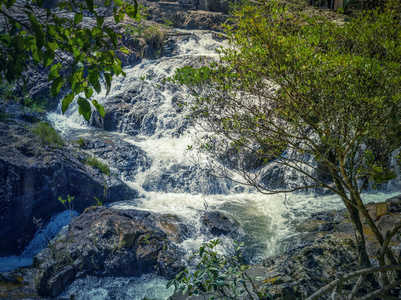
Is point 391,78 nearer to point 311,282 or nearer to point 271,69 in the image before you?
point 271,69

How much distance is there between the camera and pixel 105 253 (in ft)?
17.8

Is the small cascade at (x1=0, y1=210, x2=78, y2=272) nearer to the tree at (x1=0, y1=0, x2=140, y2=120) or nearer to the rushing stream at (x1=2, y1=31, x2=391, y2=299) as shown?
the rushing stream at (x1=2, y1=31, x2=391, y2=299)

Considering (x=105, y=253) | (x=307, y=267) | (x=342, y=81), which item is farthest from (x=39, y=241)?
(x=342, y=81)

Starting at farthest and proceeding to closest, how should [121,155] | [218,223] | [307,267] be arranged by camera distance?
[121,155] < [218,223] < [307,267]

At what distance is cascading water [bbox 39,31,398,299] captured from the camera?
21.3ft

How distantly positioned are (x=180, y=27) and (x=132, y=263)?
14.8 meters

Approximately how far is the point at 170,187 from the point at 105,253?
11.7 feet

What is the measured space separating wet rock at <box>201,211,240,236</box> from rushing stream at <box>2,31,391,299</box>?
0.64 feet

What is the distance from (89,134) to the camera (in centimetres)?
1116

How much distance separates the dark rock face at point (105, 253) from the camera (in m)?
5.06

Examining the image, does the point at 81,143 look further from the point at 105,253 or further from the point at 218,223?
the point at 218,223

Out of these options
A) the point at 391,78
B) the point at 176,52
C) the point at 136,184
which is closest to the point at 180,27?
the point at 176,52

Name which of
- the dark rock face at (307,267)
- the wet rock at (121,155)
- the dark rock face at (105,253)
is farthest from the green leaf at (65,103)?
the wet rock at (121,155)

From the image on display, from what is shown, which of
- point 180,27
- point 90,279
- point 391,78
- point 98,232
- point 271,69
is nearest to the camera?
point 391,78
